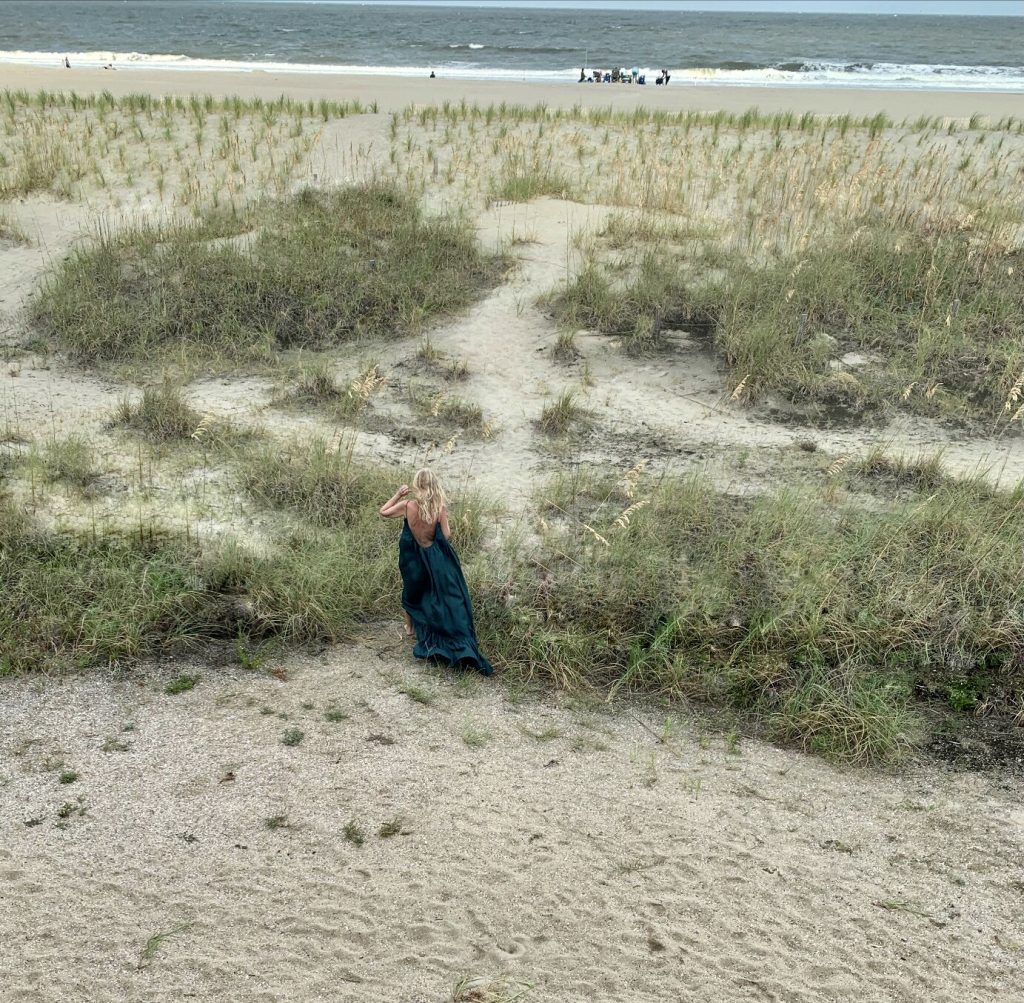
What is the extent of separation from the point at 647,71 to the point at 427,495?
1477 inches

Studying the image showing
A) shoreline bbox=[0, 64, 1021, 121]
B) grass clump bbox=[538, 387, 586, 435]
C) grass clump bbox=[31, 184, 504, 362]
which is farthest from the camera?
shoreline bbox=[0, 64, 1021, 121]

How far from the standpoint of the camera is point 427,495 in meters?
5.07

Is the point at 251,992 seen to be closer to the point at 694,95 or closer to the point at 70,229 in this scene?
the point at 70,229

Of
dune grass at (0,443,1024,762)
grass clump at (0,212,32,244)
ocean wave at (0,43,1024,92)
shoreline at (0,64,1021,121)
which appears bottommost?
dune grass at (0,443,1024,762)

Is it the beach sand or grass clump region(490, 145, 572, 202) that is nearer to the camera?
the beach sand

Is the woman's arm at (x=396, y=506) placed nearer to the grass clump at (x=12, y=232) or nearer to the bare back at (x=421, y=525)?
the bare back at (x=421, y=525)

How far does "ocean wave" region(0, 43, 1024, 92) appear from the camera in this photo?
3575 centimetres

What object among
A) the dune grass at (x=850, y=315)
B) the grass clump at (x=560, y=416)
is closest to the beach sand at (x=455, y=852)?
the grass clump at (x=560, y=416)

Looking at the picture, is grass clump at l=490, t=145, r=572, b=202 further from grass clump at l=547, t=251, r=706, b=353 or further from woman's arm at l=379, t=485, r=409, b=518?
woman's arm at l=379, t=485, r=409, b=518

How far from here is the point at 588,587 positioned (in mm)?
5676

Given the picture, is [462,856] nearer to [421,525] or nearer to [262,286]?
[421,525]

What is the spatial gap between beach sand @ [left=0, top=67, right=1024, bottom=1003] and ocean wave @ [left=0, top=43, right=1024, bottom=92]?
1339 inches

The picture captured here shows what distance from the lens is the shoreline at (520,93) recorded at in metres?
23.1

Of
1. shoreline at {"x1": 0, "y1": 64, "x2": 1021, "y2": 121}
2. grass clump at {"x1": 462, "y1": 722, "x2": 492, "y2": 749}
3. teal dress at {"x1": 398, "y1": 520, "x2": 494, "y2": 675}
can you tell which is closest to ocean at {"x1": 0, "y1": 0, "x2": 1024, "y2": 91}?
shoreline at {"x1": 0, "y1": 64, "x2": 1021, "y2": 121}
